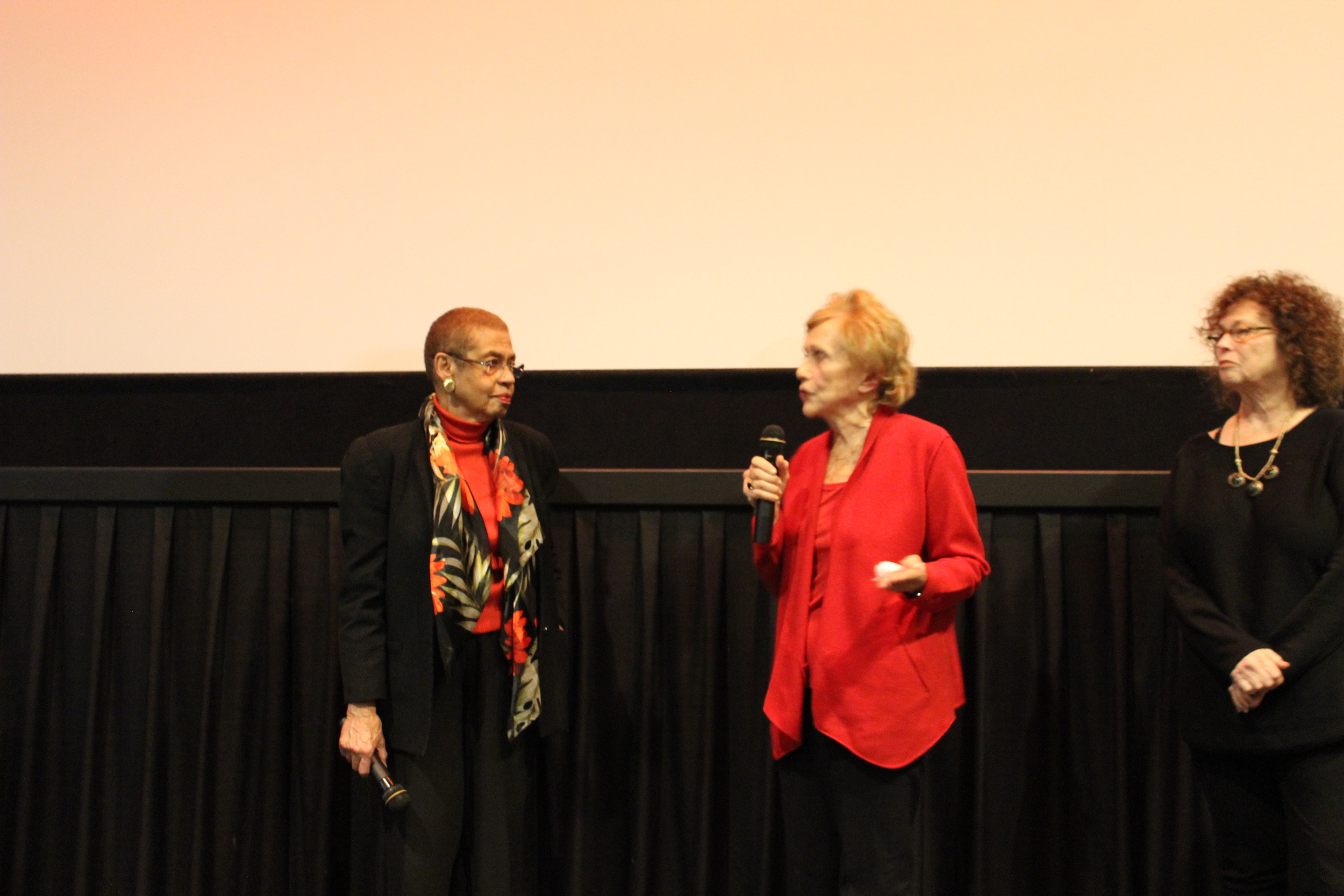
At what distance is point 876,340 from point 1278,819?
3.97 feet

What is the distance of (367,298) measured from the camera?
8.75 feet

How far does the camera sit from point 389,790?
1889 millimetres

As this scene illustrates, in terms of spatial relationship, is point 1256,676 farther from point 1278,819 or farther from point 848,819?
point 848,819

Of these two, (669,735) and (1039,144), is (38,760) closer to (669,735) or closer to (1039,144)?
(669,735)

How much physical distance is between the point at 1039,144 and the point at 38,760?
122 inches

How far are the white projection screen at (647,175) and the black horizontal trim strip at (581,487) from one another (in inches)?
11.7

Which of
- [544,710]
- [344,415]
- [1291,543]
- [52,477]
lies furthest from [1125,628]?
[52,477]

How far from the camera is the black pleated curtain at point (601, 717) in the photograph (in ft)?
7.76

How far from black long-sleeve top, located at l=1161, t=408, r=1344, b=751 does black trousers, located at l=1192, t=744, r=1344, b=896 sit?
0.06 metres

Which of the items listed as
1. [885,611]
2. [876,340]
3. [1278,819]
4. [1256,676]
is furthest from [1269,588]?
[876,340]

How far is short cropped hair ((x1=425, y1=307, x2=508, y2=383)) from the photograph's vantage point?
6.79ft

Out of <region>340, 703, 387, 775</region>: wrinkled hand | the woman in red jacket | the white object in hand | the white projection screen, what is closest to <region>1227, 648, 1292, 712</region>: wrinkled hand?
the woman in red jacket

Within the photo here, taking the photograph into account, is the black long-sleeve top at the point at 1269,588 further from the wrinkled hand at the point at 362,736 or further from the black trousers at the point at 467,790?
the wrinkled hand at the point at 362,736

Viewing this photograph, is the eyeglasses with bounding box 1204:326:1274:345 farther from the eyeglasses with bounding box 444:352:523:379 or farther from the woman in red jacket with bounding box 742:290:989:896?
the eyeglasses with bounding box 444:352:523:379
